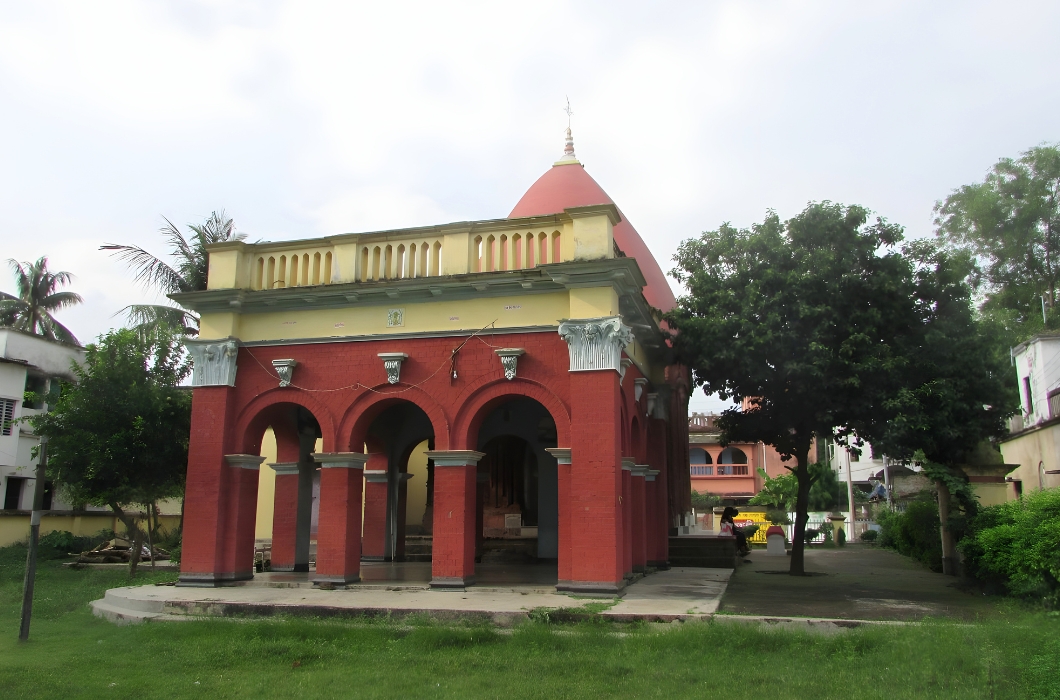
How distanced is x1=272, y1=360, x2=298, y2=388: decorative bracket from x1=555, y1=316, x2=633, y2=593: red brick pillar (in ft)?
15.7

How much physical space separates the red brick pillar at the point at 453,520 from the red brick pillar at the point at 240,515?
11.6 feet

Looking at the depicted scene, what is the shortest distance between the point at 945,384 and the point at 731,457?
31.6 meters

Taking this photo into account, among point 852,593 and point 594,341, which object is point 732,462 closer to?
point 852,593

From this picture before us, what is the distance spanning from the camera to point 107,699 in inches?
284

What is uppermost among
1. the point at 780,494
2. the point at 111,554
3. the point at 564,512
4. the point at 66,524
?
the point at 780,494

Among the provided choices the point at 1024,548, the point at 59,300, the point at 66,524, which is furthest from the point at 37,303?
the point at 1024,548

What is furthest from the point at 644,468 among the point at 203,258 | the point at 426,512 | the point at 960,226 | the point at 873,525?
the point at 873,525

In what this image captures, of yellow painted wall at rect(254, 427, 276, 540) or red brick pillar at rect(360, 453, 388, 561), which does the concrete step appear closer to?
red brick pillar at rect(360, 453, 388, 561)

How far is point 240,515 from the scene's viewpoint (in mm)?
13711

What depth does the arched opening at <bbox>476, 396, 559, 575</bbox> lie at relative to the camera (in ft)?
56.8

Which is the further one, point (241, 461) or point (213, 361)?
point (213, 361)

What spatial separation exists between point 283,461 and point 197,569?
2.96 m

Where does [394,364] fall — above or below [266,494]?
above

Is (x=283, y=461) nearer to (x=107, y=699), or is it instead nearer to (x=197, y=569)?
(x=197, y=569)
